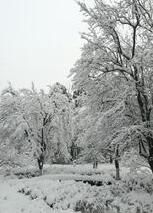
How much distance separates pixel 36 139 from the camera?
24.1 metres

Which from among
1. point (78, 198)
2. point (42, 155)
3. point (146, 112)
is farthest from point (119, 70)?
point (42, 155)

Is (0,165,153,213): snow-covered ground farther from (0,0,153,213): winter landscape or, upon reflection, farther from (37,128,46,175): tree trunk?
(37,128,46,175): tree trunk

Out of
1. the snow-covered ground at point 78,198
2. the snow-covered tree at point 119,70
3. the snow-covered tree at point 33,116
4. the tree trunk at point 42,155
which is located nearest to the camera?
the snow-covered ground at point 78,198

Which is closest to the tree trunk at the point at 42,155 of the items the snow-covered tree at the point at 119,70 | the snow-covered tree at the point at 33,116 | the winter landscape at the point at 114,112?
the snow-covered tree at the point at 33,116

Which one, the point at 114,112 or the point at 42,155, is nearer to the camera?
the point at 114,112

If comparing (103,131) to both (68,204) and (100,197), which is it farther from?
(68,204)

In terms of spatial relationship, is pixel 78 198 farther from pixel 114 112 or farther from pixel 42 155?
pixel 42 155

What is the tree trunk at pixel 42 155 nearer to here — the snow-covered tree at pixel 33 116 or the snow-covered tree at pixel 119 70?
the snow-covered tree at pixel 33 116

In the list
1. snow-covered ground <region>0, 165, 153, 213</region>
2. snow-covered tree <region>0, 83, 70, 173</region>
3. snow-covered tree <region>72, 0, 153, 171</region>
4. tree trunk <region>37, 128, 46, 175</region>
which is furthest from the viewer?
tree trunk <region>37, 128, 46, 175</region>

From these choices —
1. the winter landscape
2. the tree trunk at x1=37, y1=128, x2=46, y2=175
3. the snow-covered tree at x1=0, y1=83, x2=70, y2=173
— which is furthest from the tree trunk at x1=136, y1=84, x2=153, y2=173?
the tree trunk at x1=37, y1=128, x2=46, y2=175

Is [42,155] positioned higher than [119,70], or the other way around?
[119,70]

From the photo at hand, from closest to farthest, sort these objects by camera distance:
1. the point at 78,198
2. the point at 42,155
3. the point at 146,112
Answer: the point at 78,198 < the point at 146,112 < the point at 42,155

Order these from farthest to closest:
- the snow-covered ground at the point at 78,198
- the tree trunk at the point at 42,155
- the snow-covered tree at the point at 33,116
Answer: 1. the tree trunk at the point at 42,155
2. the snow-covered tree at the point at 33,116
3. the snow-covered ground at the point at 78,198

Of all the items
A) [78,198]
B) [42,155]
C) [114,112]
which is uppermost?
[114,112]
